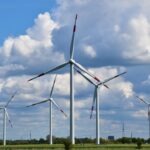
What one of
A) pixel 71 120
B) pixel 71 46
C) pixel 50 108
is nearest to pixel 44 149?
pixel 71 120

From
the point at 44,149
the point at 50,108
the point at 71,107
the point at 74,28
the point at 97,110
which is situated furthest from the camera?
the point at 50,108

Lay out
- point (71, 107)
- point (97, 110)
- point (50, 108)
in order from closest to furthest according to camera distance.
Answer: point (71, 107), point (97, 110), point (50, 108)

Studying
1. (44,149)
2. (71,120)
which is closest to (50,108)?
(44,149)

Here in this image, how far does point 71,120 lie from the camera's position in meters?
96.6

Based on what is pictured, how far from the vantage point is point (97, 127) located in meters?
122

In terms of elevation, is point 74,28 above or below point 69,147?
above

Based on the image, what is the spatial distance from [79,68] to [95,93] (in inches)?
865

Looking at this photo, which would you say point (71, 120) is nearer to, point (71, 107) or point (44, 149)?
point (71, 107)

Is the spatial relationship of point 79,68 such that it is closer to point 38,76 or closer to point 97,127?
point 38,76

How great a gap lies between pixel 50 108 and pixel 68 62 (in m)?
42.1

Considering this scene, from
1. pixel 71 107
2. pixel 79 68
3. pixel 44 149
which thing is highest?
pixel 79 68

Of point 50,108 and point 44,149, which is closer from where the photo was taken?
point 44,149

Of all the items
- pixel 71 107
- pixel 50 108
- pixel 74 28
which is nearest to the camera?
pixel 74 28

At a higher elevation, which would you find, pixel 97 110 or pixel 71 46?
pixel 71 46
